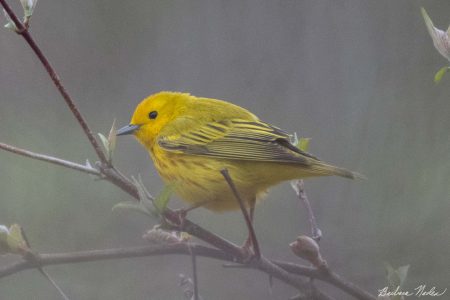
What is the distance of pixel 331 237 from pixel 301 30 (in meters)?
1.66

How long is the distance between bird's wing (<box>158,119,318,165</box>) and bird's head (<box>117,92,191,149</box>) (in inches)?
2.1

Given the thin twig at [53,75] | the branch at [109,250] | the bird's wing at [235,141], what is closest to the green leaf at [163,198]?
the branch at [109,250]

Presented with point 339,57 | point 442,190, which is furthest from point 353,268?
point 339,57

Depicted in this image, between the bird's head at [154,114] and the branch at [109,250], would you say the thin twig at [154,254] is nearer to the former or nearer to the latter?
the branch at [109,250]

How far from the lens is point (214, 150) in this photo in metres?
2.07

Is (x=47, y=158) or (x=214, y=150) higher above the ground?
(x=47, y=158)

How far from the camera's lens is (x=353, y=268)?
54.4 inches

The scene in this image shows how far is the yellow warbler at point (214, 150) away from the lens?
182 centimetres

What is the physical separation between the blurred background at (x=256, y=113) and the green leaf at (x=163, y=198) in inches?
11.9

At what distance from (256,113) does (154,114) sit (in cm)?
71

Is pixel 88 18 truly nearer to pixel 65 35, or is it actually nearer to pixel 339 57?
pixel 65 35

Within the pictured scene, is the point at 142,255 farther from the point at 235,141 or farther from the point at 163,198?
the point at 235,141

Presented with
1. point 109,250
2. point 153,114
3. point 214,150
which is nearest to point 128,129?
point 153,114

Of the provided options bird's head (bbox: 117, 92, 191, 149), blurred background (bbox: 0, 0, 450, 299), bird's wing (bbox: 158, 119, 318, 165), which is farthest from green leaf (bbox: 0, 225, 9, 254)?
bird's head (bbox: 117, 92, 191, 149)
